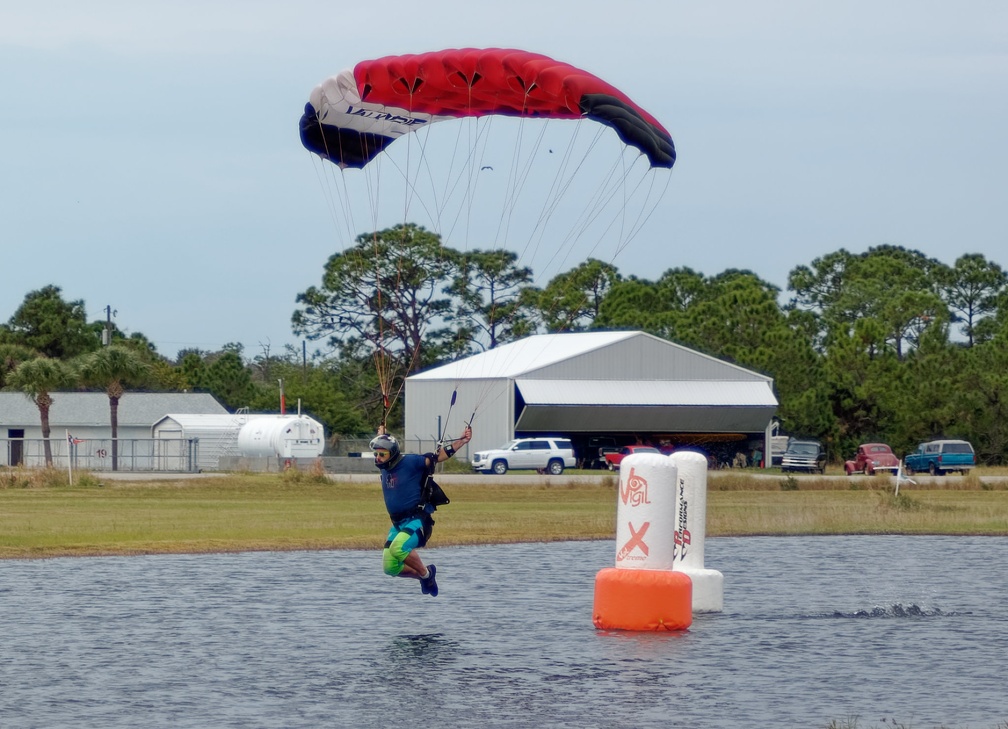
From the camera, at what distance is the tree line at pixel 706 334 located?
87750 millimetres

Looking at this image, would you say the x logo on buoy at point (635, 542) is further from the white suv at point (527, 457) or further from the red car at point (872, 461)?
the red car at point (872, 461)

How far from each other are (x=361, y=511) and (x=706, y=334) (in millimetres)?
62382

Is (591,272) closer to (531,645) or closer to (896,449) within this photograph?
(896,449)

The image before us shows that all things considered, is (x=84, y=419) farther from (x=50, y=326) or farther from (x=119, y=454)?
(x=50, y=326)

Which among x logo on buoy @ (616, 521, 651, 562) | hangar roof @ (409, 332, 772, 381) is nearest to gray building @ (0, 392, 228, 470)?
hangar roof @ (409, 332, 772, 381)

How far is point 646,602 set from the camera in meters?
17.8

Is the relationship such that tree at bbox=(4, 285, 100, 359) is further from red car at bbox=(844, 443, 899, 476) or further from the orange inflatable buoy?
the orange inflatable buoy

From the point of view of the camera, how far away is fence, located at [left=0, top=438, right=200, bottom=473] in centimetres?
8012

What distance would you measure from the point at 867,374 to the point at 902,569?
6900 centimetres

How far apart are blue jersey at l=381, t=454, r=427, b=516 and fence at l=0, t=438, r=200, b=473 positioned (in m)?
59.2

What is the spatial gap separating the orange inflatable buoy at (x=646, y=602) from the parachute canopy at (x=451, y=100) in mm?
6640

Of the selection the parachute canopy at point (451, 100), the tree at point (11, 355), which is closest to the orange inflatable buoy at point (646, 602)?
the parachute canopy at point (451, 100)

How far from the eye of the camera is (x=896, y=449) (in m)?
88.9

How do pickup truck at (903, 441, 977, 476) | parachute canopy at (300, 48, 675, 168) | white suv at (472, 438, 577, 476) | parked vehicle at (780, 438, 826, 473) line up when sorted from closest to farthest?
parachute canopy at (300, 48, 675, 168), white suv at (472, 438, 577, 476), pickup truck at (903, 441, 977, 476), parked vehicle at (780, 438, 826, 473)
